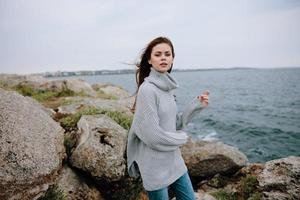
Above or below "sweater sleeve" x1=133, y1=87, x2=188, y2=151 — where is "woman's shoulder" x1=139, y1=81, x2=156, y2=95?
above

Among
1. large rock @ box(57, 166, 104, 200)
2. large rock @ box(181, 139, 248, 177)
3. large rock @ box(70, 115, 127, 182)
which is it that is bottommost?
large rock @ box(181, 139, 248, 177)

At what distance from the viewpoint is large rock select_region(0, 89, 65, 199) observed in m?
3.82

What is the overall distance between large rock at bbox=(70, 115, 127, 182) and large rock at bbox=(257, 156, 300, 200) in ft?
10.6

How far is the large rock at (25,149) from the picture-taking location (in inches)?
150

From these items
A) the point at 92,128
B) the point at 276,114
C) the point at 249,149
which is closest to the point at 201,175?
the point at 92,128

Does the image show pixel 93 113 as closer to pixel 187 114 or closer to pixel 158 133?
pixel 187 114

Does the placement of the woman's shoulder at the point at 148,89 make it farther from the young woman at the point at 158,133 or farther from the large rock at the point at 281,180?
the large rock at the point at 281,180

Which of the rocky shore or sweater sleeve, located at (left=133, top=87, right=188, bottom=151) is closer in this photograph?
sweater sleeve, located at (left=133, top=87, right=188, bottom=151)

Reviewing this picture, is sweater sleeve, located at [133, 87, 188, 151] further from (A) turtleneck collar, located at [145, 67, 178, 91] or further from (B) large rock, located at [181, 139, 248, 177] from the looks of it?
(B) large rock, located at [181, 139, 248, 177]

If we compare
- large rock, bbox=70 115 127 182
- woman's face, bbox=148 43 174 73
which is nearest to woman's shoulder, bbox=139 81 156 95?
woman's face, bbox=148 43 174 73

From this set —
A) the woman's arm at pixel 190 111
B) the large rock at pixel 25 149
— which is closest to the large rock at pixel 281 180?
the woman's arm at pixel 190 111

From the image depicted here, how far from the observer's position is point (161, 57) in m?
3.74

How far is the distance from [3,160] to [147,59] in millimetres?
2364

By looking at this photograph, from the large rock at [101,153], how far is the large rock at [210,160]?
2.90 metres
